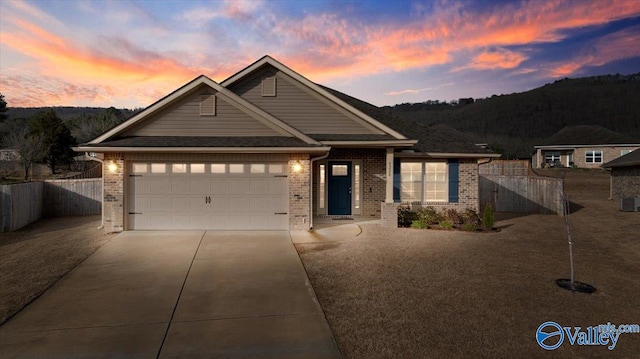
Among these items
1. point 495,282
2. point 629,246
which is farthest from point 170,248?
point 629,246

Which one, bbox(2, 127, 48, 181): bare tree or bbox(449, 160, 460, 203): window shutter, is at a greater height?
bbox(2, 127, 48, 181): bare tree

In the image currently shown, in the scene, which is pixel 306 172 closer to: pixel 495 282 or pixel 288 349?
pixel 495 282

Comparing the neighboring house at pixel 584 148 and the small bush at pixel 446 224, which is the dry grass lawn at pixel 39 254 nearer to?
the small bush at pixel 446 224

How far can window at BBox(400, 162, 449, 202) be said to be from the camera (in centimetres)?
1487

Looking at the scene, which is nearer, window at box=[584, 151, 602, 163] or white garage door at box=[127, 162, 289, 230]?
white garage door at box=[127, 162, 289, 230]

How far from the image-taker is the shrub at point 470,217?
43.6ft

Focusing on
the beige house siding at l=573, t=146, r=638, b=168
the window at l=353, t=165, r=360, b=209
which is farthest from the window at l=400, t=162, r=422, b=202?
the beige house siding at l=573, t=146, r=638, b=168

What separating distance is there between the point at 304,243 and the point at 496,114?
385ft

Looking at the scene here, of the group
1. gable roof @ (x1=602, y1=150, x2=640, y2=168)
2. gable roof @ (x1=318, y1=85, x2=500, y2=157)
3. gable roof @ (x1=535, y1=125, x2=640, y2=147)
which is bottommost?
gable roof @ (x1=602, y1=150, x2=640, y2=168)

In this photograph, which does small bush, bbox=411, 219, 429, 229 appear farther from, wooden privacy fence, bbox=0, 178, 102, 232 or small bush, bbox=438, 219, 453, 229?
wooden privacy fence, bbox=0, 178, 102, 232

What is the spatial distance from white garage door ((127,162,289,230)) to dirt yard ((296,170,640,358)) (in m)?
3.01

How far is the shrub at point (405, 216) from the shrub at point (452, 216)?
1219 mm

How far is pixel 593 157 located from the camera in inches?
1538

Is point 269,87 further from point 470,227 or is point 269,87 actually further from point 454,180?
point 470,227
